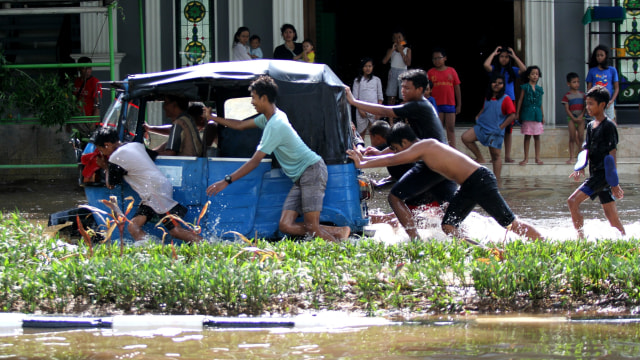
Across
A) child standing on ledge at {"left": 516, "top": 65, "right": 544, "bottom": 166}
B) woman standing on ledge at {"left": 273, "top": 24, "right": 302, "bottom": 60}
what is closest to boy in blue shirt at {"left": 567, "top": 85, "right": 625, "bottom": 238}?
child standing on ledge at {"left": 516, "top": 65, "right": 544, "bottom": 166}

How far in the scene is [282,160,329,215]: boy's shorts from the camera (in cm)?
732

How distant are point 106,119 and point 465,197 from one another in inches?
136

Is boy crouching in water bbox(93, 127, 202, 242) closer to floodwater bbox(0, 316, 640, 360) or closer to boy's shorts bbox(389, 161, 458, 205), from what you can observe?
boy's shorts bbox(389, 161, 458, 205)

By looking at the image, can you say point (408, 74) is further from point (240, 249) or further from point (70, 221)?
point (70, 221)

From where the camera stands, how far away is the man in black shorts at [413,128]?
7.86 meters

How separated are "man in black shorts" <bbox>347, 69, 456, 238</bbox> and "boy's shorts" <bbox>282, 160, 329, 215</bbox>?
850 millimetres

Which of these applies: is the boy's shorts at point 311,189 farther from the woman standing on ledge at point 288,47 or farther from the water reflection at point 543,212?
the woman standing on ledge at point 288,47

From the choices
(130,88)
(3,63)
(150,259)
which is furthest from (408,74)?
(3,63)

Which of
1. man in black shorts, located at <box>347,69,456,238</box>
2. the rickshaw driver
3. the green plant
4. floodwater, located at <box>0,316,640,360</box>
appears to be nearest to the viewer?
floodwater, located at <box>0,316,640,360</box>

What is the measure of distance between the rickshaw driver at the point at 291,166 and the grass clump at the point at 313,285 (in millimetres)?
1283

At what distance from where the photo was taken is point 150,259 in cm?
611

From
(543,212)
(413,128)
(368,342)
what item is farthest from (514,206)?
(368,342)

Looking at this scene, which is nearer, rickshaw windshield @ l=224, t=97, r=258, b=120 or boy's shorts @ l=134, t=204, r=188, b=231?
boy's shorts @ l=134, t=204, r=188, b=231

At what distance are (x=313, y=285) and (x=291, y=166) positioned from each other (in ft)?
6.25
